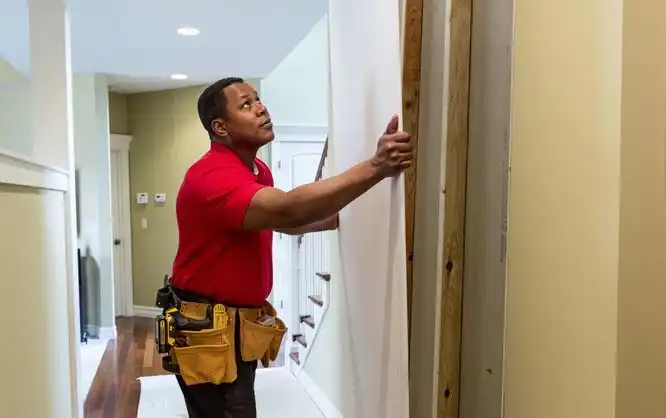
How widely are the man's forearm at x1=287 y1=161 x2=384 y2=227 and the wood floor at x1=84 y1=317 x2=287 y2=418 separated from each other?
297 centimetres

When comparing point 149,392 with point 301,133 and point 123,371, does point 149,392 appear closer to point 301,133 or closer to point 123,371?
point 123,371

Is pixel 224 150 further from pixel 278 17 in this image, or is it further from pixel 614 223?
pixel 278 17

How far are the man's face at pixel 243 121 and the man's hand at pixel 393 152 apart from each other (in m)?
0.49

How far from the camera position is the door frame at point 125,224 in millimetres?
7309

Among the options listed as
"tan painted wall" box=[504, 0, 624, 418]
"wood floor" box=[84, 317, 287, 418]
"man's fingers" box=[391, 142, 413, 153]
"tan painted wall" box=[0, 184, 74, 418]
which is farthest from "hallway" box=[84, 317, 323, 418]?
"man's fingers" box=[391, 142, 413, 153]

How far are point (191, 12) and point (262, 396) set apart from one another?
2648mm

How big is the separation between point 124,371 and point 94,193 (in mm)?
2037

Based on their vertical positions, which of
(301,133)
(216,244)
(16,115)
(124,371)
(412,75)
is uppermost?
(16,115)

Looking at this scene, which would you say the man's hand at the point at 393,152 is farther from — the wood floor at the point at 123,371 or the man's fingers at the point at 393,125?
the wood floor at the point at 123,371

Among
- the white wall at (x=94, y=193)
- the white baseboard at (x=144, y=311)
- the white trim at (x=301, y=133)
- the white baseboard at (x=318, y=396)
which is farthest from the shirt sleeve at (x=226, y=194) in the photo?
the white baseboard at (x=144, y=311)

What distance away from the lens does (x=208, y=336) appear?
1740 mm

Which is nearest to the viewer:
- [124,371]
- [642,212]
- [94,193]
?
[642,212]

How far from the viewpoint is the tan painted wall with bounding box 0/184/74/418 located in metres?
1.60

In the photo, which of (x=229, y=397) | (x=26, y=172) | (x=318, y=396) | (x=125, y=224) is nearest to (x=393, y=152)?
(x=229, y=397)
